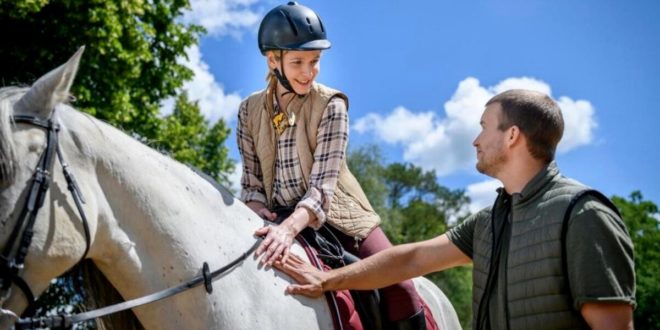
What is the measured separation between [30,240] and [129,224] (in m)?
0.53

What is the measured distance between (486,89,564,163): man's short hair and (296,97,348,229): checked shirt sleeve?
1.21 m

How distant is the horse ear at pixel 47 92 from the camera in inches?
133

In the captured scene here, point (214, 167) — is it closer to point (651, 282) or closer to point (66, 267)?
point (66, 267)

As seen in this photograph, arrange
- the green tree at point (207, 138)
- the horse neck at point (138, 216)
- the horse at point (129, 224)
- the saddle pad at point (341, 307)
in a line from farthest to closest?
1. the green tree at point (207, 138)
2. the saddle pad at point (341, 307)
3. the horse neck at point (138, 216)
4. the horse at point (129, 224)

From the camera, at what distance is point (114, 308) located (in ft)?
11.5

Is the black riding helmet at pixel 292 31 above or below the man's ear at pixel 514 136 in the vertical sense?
above

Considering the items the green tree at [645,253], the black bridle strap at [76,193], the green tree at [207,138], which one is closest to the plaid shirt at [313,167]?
the black bridle strap at [76,193]

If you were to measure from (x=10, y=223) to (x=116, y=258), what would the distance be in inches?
22.5

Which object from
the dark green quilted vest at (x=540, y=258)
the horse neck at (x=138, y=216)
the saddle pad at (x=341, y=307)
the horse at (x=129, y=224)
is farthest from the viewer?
the saddle pad at (x=341, y=307)

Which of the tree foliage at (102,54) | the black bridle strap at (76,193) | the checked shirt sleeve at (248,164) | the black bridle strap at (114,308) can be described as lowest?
the black bridle strap at (114,308)

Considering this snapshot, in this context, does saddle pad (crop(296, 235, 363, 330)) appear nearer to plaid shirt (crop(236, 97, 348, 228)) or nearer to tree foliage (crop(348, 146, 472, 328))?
plaid shirt (crop(236, 97, 348, 228))

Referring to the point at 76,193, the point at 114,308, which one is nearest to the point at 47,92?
the point at 76,193

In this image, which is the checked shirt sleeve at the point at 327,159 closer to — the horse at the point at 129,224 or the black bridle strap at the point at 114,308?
the horse at the point at 129,224

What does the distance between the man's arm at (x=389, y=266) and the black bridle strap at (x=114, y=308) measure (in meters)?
0.55
